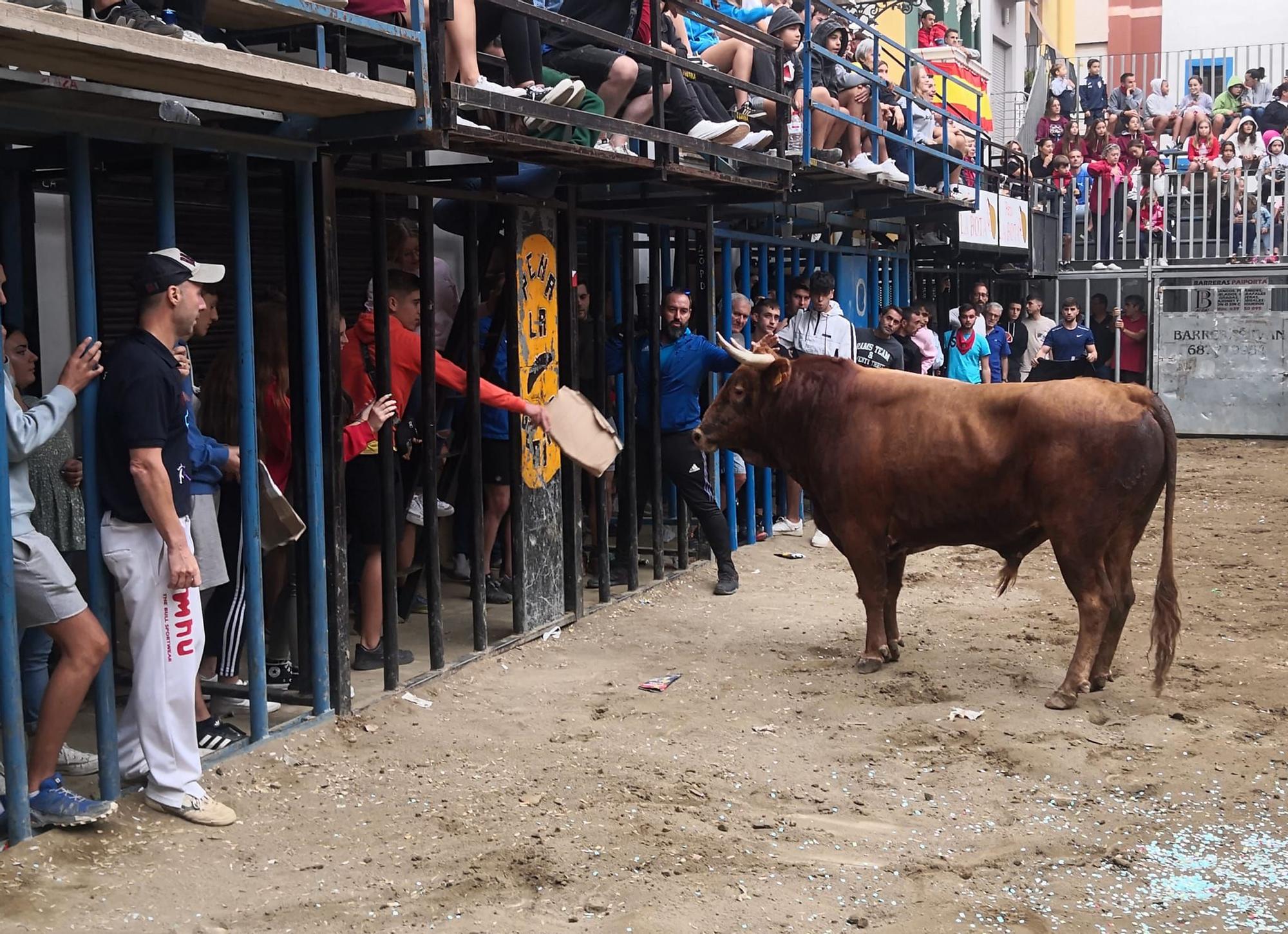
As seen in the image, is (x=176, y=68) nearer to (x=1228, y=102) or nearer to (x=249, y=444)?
(x=249, y=444)

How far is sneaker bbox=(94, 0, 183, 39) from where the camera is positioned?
4262 mm

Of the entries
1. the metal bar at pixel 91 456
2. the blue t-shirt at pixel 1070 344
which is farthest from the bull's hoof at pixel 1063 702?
the blue t-shirt at pixel 1070 344

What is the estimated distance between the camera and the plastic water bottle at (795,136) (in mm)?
9719

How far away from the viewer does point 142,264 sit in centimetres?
495

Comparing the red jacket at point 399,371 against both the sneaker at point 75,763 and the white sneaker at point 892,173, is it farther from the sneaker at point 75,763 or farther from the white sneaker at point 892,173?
the white sneaker at point 892,173

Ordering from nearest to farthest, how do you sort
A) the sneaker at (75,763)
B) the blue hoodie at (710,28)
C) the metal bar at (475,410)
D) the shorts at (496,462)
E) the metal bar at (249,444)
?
the sneaker at (75,763)
the metal bar at (249,444)
the metal bar at (475,410)
the shorts at (496,462)
the blue hoodie at (710,28)

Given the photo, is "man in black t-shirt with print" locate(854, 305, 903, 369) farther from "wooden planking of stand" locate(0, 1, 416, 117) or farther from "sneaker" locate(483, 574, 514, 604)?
"wooden planking of stand" locate(0, 1, 416, 117)

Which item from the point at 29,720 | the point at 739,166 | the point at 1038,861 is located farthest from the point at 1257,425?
the point at 29,720

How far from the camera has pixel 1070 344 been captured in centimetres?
1709

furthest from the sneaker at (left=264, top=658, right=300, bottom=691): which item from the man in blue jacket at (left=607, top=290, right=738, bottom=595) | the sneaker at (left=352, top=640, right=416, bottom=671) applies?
the man in blue jacket at (left=607, top=290, right=738, bottom=595)

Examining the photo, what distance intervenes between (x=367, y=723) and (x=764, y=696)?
190 cm

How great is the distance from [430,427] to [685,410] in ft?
8.99

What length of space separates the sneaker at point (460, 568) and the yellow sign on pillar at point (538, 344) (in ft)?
4.64

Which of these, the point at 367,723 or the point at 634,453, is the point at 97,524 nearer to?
the point at 367,723
